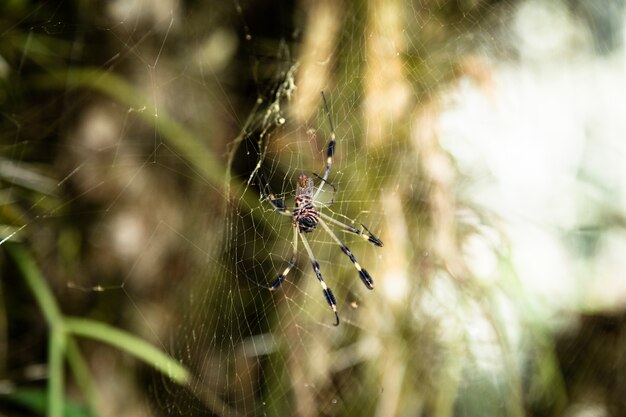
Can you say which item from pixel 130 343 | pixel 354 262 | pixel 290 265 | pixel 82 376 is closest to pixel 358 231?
pixel 354 262

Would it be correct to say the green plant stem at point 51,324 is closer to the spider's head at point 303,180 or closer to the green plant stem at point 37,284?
the green plant stem at point 37,284

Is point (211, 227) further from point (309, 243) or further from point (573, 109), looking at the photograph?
point (573, 109)

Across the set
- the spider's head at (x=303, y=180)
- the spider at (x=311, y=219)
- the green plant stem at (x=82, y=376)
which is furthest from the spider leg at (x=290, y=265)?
the green plant stem at (x=82, y=376)

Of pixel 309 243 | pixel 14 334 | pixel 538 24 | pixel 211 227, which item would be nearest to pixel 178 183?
pixel 211 227

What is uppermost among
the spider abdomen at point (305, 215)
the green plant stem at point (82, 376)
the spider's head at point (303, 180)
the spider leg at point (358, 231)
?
the spider's head at point (303, 180)

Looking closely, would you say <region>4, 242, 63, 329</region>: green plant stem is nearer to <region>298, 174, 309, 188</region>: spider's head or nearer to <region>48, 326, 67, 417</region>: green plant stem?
<region>48, 326, 67, 417</region>: green plant stem

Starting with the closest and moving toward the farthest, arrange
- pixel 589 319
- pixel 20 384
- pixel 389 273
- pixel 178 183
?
1. pixel 20 384
2. pixel 389 273
3. pixel 178 183
4. pixel 589 319
